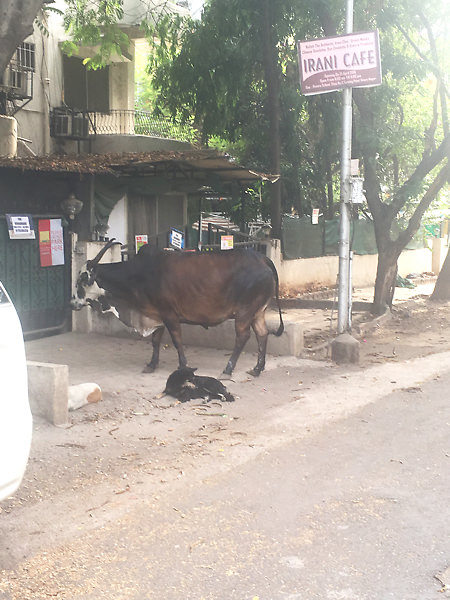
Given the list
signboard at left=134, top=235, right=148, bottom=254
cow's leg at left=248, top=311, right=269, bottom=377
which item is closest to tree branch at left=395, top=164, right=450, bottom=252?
signboard at left=134, top=235, right=148, bottom=254

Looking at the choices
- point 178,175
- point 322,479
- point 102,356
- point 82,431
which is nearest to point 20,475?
point 322,479

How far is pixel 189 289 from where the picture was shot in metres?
9.33

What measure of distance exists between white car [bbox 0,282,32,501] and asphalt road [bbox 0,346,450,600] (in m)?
0.81

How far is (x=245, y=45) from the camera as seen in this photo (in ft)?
55.4

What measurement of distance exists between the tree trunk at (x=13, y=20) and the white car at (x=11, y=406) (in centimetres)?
637

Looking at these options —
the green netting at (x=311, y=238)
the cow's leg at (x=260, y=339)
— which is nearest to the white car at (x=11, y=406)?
the cow's leg at (x=260, y=339)

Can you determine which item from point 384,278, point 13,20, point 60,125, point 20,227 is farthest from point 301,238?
point 13,20

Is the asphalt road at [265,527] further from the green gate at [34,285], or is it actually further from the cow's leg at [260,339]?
the green gate at [34,285]

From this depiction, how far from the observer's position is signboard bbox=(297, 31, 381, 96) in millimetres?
10047

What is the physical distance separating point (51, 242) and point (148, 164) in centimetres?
203

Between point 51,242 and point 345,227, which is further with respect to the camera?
point 51,242

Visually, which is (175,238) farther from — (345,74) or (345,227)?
(345,74)

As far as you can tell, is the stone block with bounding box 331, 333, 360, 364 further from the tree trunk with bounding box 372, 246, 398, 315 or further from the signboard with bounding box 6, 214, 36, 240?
the signboard with bounding box 6, 214, 36, 240

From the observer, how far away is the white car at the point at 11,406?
3689 millimetres
